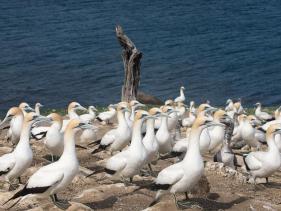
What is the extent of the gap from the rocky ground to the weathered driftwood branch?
11.4 m

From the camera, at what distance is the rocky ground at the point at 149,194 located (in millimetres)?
11828

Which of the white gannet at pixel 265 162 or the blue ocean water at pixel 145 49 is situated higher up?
the white gannet at pixel 265 162

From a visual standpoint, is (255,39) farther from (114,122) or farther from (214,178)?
(214,178)

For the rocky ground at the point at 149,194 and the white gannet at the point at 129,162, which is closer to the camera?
the rocky ground at the point at 149,194

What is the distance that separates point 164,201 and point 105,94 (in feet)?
88.0

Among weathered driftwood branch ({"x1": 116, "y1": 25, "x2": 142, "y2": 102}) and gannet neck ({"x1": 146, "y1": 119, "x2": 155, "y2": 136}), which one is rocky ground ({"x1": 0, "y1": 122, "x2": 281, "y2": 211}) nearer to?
gannet neck ({"x1": 146, "y1": 119, "x2": 155, "y2": 136})

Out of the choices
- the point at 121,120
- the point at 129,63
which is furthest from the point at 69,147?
the point at 129,63

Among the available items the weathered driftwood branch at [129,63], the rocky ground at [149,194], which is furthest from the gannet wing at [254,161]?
the weathered driftwood branch at [129,63]

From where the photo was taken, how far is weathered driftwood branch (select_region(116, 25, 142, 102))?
85.6 feet

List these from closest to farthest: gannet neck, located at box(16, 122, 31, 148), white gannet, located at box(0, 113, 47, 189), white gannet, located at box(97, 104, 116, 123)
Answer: white gannet, located at box(0, 113, 47, 189) < gannet neck, located at box(16, 122, 31, 148) < white gannet, located at box(97, 104, 116, 123)

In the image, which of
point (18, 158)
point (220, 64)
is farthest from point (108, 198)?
point (220, 64)

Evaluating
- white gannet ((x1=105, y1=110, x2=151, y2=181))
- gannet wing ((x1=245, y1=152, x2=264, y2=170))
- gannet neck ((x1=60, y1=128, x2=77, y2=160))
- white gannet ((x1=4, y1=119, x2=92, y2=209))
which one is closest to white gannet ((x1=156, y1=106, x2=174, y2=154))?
gannet wing ((x1=245, y1=152, x2=264, y2=170))

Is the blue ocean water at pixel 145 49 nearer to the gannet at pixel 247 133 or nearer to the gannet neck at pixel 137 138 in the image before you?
the gannet at pixel 247 133

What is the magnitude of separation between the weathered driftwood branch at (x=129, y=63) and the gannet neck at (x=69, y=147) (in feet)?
47.3
